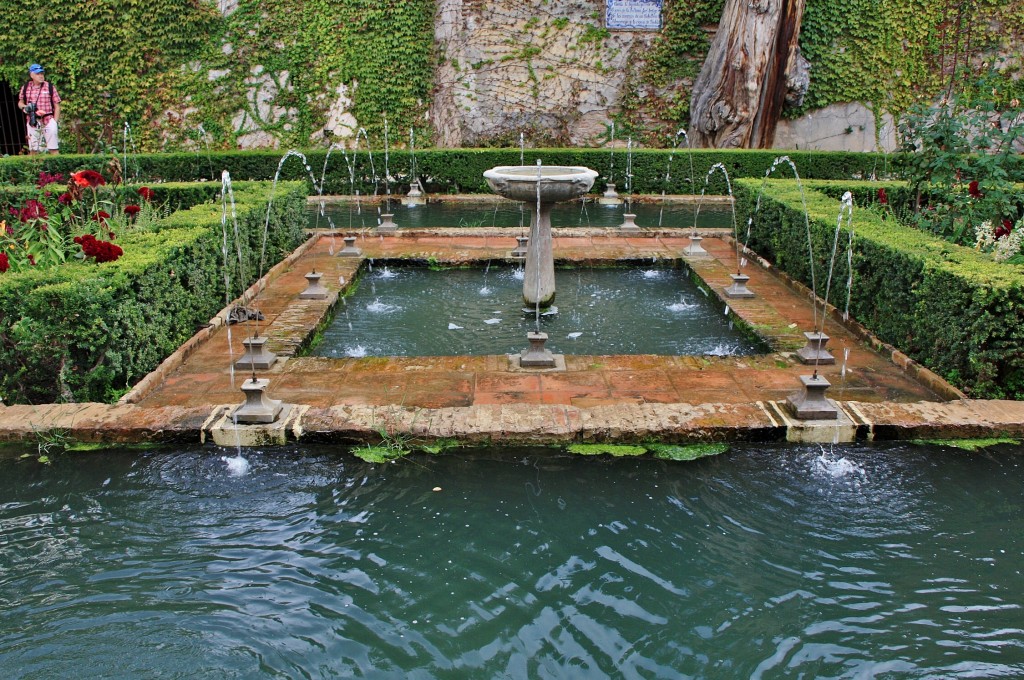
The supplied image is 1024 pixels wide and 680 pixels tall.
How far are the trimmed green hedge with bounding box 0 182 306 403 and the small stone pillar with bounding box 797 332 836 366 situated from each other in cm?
423

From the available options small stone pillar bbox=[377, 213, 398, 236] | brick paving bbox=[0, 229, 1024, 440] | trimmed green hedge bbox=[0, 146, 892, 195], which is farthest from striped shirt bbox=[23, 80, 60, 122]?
brick paving bbox=[0, 229, 1024, 440]

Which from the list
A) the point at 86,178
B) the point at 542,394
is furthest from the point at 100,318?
the point at 86,178

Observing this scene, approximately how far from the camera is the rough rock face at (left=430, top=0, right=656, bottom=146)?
15469mm

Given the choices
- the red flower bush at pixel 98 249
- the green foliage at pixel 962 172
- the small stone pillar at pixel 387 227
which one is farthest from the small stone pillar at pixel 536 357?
the small stone pillar at pixel 387 227

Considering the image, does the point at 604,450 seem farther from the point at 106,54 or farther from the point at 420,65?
the point at 106,54

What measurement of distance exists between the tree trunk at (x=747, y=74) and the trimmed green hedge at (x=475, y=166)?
5.29 ft

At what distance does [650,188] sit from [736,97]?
2.68 meters

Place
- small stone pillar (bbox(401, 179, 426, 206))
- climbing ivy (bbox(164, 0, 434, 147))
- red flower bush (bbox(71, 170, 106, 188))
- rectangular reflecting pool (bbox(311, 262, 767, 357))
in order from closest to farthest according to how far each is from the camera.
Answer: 1. rectangular reflecting pool (bbox(311, 262, 767, 357))
2. red flower bush (bbox(71, 170, 106, 188))
3. small stone pillar (bbox(401, 179, 426, 206))
4. climbing ivy (bbox(164, 0, 434, 147))

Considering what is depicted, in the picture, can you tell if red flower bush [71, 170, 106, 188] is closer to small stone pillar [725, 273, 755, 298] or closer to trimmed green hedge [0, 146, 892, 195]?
small stone pillar [725, 273, 755, 298]

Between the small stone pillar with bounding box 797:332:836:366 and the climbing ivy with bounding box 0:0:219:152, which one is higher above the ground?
the climbing ivy with bounding box 0:0:219:152

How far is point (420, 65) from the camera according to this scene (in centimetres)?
1583

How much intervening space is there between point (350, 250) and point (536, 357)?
387 cm

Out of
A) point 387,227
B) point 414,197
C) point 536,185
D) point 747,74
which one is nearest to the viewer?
point 536,185

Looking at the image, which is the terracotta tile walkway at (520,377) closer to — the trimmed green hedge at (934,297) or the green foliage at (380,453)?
the trimmed green hedge at (934,297)
